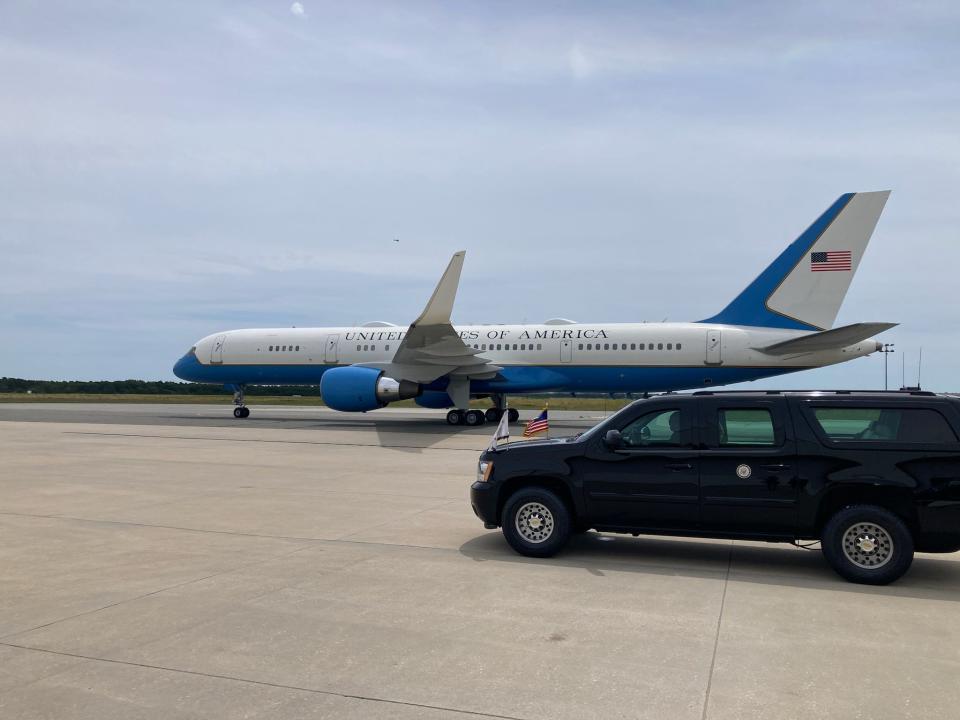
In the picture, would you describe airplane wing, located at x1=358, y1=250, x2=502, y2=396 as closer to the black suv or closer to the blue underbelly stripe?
the blue underbelly stripe

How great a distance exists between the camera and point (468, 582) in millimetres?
6719

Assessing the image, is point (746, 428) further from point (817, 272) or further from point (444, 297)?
point (817, 272)

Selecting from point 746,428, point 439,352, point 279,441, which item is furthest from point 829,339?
point 746,428

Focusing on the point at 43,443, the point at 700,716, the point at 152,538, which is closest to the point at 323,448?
the point at 43,443

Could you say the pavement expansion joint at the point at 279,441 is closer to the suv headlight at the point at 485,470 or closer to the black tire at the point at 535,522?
the suv headlight at the point at 485,470

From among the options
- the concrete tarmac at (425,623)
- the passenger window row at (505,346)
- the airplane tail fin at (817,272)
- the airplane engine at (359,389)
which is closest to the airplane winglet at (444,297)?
the airplane engine at (359,389)

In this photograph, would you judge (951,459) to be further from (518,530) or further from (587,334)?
(587,334)

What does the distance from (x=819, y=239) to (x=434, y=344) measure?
43.3 feet

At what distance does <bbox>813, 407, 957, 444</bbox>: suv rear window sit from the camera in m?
6.98

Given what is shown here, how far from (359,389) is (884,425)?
19698mm

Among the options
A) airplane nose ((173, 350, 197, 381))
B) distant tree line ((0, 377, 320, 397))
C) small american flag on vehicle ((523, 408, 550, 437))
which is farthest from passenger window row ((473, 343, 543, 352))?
distant tree line ((0, 377, 320, 397))

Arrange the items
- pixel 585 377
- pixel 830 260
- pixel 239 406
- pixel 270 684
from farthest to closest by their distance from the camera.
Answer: pixel 239 406
pixel 585 377
pixel 830 260
pixel 270 684

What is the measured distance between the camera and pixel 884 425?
23.3 ft

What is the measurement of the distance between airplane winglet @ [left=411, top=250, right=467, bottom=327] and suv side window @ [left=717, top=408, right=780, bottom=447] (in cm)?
1474
